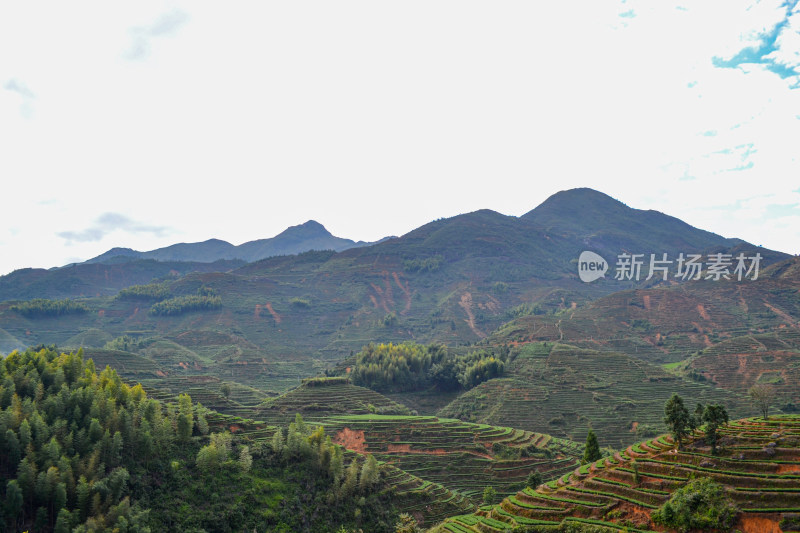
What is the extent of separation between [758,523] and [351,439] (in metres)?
46.9

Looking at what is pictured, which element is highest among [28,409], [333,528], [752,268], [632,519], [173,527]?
[752,268]

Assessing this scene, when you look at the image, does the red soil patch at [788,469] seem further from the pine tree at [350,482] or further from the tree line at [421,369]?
the tree line at [421,369]

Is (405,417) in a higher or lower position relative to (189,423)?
lower

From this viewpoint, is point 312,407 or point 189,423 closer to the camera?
point 189,423

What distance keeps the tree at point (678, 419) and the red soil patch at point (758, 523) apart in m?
7.38

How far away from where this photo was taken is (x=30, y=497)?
34938mm

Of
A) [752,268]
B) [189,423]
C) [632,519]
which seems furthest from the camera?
[752,268]

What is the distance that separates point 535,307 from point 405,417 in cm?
10045

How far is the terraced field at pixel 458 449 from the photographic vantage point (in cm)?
5909

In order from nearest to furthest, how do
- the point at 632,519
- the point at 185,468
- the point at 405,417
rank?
the point at 632,519 → the point at 185,468 → the point at 405,417

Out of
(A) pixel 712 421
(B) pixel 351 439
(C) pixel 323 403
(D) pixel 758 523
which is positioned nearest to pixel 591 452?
(A) pixel 712 421

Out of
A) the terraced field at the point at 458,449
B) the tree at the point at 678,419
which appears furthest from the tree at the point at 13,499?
the tree at the point at 678,419

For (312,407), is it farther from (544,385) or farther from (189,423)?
(544,385)

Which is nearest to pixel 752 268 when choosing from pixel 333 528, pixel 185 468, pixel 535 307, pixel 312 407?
pixel 535 307
